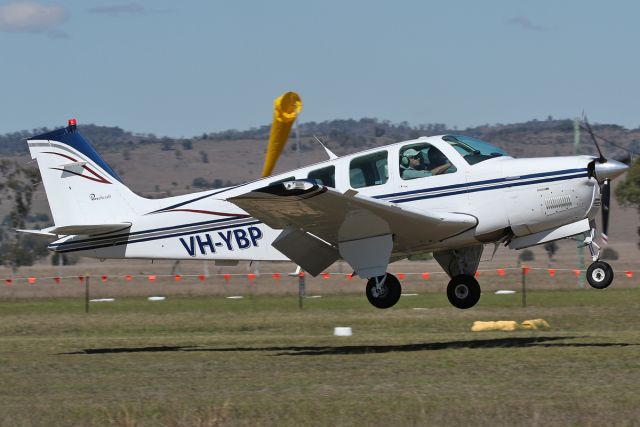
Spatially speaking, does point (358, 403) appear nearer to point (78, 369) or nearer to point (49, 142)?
point (78, 369)

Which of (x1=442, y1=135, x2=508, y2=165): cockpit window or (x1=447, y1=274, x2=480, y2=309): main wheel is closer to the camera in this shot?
(x1=442, y1=135, x2=508, y2=165): cockpit window

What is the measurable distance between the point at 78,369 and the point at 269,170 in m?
16.6

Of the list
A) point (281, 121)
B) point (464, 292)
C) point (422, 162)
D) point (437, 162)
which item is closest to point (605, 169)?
point (437, 162)

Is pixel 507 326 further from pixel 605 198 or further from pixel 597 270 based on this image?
pixel 605 198

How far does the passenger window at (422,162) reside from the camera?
15625mm

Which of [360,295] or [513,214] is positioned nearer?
[513,214]

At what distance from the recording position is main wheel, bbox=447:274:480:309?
1714cm

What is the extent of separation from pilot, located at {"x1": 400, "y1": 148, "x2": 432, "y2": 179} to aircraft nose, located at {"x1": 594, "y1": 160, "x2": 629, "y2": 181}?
2496 millimetres

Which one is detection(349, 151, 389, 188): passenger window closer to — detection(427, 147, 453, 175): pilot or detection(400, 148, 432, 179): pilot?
detection(400, 148, 432, 179): pilot

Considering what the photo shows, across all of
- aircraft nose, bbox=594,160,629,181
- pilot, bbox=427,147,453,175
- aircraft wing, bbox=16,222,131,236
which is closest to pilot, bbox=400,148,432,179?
pilot, bbox=427,147,453,175

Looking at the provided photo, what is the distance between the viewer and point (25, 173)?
6075 centimetres

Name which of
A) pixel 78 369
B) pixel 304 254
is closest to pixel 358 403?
pixel 78 369

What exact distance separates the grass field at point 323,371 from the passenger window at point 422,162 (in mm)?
2725

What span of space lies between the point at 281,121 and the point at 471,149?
16.1 metres
